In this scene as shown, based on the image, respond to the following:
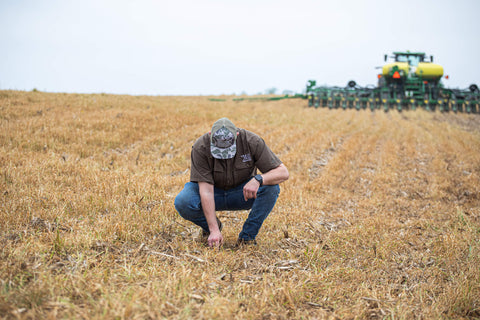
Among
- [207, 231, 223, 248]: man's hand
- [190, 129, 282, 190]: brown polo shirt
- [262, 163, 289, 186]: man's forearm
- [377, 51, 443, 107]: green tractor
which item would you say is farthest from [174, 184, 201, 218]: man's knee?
[377, 51, 443, 107]: green tractor

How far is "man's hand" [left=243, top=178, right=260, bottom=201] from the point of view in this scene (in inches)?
133

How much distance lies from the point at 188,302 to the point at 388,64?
83.3 ft

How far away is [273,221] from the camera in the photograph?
15.1 ft

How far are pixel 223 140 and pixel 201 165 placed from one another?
38 cm

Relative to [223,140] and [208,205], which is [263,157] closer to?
[223,140]

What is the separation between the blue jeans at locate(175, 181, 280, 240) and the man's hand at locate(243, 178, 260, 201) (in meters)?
0.15

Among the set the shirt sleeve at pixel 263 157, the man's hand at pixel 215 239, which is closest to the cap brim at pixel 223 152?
the shirt sleeve at pixel 263 157

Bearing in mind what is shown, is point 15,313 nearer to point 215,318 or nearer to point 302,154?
point 215,318

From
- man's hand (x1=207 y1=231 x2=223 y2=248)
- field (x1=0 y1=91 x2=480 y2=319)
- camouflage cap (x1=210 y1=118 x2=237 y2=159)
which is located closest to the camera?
field (x1=0 y1=91 x2=480 y2=319)

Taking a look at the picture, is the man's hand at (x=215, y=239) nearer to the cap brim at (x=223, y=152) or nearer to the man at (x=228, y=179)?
the man at (x=228, y=179)

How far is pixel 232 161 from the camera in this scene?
349cm

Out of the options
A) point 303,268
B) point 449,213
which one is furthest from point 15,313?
point 449,213

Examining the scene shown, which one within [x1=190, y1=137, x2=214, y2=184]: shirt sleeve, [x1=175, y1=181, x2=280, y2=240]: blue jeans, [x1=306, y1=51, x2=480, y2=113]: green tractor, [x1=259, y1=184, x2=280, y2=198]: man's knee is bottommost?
[x1=175, y1=181, x2=280, y2=240]: blue jeans

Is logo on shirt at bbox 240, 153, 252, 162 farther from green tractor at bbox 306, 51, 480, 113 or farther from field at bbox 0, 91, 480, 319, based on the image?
green tractor at bbox 306, 51, 480, 113
